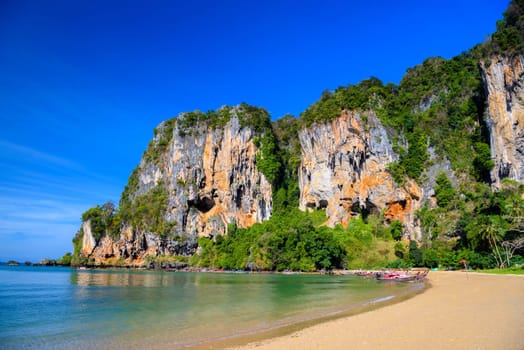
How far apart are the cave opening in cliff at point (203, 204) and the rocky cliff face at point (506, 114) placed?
5769 centimetres

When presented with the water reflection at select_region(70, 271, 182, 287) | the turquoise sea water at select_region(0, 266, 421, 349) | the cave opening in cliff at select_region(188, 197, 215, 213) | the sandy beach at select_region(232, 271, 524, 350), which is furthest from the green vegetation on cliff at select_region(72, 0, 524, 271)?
the turquoise sea water at select_region(0, 266, 421, 349)

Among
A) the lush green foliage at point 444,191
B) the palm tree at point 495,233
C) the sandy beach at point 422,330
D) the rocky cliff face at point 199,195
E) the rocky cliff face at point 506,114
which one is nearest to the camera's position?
the sandy beach at point 422,330

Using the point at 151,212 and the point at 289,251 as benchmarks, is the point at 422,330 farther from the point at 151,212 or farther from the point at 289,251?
the point at 151,212

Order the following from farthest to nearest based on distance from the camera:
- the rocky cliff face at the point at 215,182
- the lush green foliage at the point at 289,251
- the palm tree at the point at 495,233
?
the rocky cliff face at the point at 215,182
the lush green foliage at the point at 289,251
the palm tree at the point at 495,233

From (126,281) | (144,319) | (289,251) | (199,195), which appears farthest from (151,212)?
(144,319)

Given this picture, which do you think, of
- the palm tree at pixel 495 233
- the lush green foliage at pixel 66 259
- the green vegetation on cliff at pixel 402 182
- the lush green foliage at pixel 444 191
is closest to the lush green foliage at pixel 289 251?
the green vegetation on cliff at pixel 402 182

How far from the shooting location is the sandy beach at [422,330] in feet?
31.7

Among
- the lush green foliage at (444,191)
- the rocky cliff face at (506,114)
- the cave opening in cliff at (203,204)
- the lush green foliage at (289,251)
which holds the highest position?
the rocky cliff face at (506,114)

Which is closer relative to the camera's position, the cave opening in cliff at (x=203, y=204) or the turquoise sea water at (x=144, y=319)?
the turquoise sea water at (x=144, y=319)

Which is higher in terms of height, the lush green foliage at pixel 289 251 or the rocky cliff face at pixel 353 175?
the rocky cliff face at pixel 353 175

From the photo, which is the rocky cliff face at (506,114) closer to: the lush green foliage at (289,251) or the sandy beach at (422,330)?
the lush green foliage at (289,251)

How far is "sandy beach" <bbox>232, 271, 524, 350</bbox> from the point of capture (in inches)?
380

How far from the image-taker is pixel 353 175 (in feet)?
242

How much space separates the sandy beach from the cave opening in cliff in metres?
73.6
